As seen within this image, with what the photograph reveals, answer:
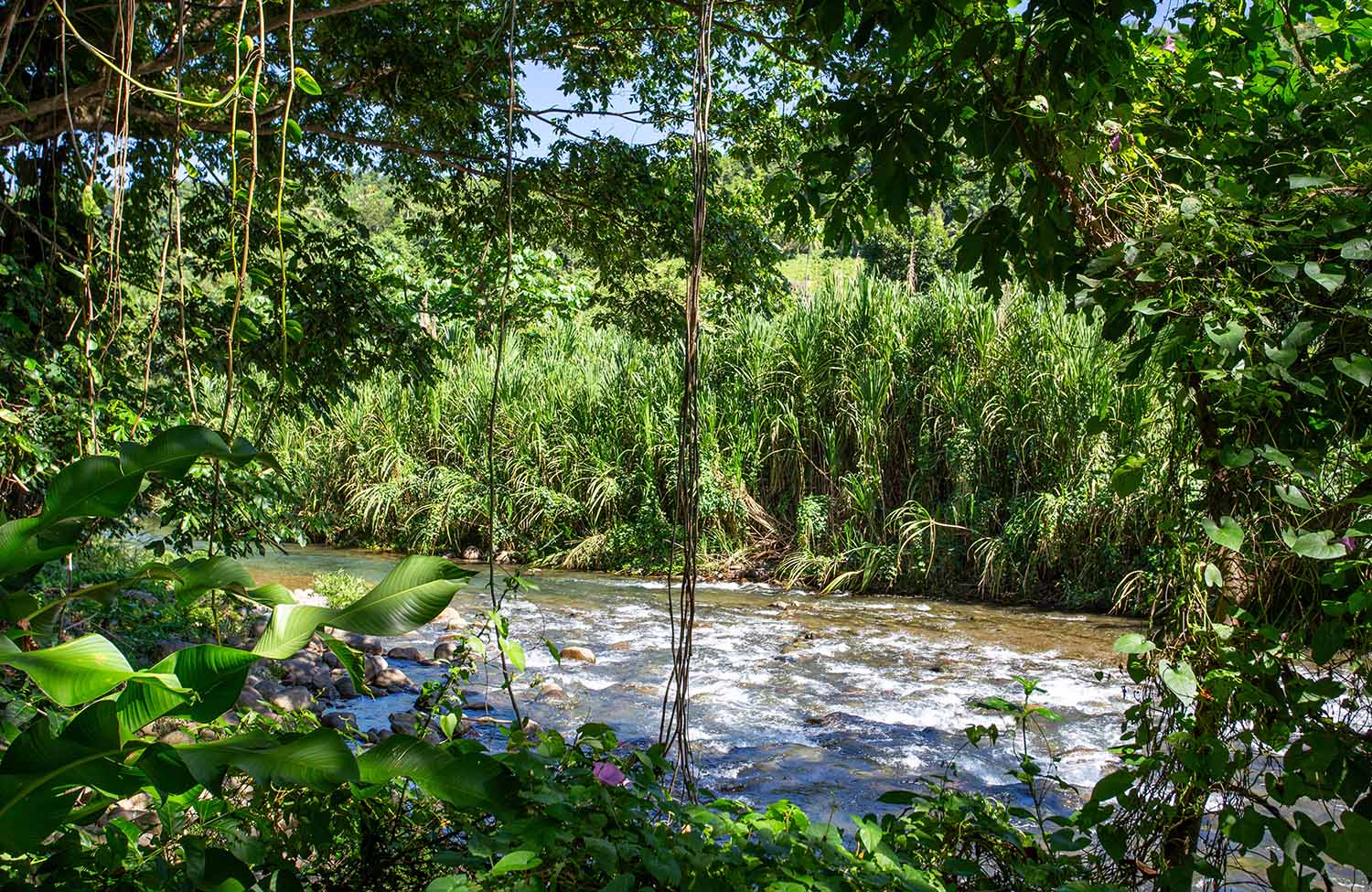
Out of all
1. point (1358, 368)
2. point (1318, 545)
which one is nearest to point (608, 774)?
point (1318, 545)

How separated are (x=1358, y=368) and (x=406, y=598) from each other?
1505mm

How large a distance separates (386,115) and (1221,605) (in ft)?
16.2

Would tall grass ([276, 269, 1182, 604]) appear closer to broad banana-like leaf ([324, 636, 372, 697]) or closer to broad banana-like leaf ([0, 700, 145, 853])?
broad banana-like leaf ([324, 636, 372, 697])

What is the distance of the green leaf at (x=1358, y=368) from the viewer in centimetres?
160

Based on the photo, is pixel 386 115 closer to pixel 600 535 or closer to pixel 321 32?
pixel 321 32

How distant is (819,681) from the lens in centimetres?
602

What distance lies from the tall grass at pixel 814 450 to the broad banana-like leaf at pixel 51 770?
588 centimetres

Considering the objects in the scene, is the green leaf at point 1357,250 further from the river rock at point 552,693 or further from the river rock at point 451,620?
the river rock at point 451,620

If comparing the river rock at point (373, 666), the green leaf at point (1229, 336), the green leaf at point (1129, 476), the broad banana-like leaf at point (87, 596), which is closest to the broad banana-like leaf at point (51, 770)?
the broad banana-like leaf at point (87, 596)

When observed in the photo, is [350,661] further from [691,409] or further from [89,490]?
[691,409]

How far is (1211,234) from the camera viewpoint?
69.9 inches

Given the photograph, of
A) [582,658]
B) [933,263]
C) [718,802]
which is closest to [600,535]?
[582,658]

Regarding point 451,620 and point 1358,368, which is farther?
point 451,620

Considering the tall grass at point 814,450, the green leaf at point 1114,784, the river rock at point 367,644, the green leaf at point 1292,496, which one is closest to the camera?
the green leaf at point 1292,496
